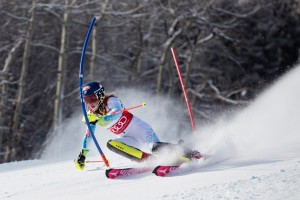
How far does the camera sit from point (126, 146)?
7164mm

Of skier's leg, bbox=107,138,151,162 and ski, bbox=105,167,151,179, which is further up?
skier's leg, bbox=107,138,151,162

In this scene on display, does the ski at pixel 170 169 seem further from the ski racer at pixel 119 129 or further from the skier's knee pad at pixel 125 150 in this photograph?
the skier's knee pad at pixel 125 150

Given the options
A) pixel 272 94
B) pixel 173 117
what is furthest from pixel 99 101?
pixel 173 117

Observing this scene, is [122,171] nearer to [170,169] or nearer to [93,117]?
[170,169]

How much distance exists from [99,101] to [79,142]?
32.4 ft

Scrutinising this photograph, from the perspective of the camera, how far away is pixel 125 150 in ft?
23.4

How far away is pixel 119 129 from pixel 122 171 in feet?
2.43

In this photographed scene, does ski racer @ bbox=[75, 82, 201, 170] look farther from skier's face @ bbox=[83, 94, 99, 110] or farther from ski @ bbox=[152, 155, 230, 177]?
ski @ bbox=[152, 155, 230, 177]

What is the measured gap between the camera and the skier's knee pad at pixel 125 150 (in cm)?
712

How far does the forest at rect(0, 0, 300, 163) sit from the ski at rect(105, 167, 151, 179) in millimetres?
11989

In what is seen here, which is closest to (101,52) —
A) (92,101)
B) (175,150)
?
(92,101)

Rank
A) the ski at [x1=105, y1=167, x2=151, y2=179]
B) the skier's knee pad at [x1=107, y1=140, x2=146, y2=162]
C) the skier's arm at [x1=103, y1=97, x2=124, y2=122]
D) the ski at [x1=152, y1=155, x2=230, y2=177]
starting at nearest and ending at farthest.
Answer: the ski at [x1=152, y1=155, x2=230, y2=177] < the ski at [x1=105, y1=167, x2=151, y2=179] < the skier's knee pad at [x1=107, y1=140, x2=146, y2=162] < the skier's arm at [x1=103, y1=97, x2=124, y2=122]

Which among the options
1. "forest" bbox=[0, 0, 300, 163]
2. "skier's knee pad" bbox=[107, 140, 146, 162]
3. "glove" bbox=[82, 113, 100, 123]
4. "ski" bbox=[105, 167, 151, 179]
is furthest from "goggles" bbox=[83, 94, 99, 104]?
"forest" bbox=[0, 0, 300, 163]

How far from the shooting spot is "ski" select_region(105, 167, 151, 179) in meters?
6.98
